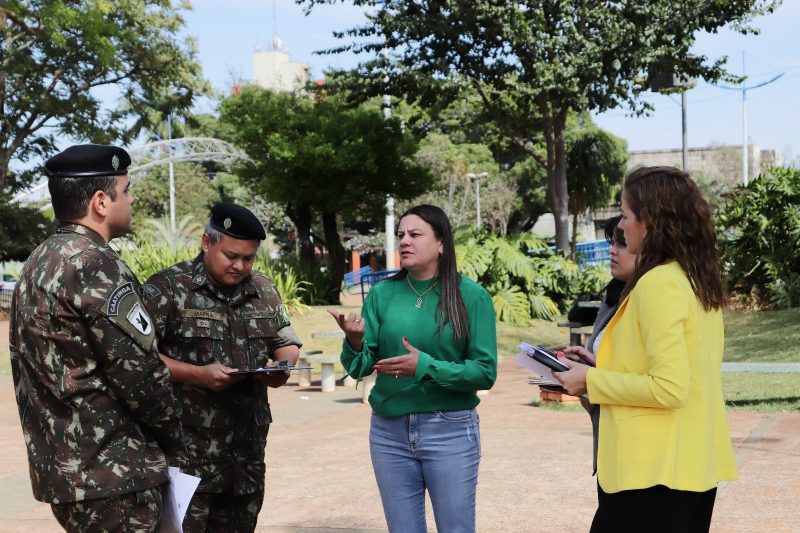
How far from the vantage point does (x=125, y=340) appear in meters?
3.08

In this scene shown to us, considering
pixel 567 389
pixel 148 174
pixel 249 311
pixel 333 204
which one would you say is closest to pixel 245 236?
pixel 249 311

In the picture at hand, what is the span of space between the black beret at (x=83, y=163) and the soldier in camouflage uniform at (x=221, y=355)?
794 millimetres

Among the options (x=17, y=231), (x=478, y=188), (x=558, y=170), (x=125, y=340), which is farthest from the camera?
(x=478, y=188)

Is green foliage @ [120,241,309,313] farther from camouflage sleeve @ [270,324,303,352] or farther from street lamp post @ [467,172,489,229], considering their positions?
street lamp post @ [467,172,489,229]

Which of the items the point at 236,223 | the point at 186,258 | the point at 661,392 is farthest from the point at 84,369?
the point at 186,258

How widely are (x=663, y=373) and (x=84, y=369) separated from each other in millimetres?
1709

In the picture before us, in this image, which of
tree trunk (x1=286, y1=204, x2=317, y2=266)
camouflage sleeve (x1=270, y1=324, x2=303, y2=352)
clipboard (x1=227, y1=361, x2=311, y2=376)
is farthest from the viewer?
tree trunk (x1=286, y1=204, x2=317, y2=266)

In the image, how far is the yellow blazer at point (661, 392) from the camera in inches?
117

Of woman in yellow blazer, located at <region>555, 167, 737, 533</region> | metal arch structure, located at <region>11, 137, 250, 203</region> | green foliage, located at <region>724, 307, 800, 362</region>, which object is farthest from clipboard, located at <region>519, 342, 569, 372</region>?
metal arch structure, located at <region>11, 137, 250, 203</region>

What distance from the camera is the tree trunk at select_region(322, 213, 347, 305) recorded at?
934 inches

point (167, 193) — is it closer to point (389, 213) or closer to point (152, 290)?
point (389, 213)

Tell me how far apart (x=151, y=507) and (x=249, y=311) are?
3.57ft

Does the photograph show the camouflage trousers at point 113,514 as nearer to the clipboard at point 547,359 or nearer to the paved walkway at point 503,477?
the clipboard at point 547,359

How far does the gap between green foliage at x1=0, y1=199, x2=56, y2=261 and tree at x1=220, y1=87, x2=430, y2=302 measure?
8.39 m
